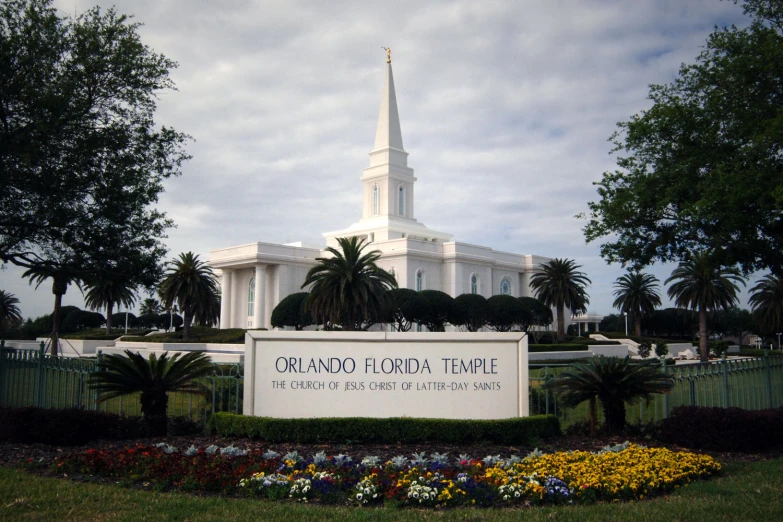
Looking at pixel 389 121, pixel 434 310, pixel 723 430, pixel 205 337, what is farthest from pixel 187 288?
pixel 723 430

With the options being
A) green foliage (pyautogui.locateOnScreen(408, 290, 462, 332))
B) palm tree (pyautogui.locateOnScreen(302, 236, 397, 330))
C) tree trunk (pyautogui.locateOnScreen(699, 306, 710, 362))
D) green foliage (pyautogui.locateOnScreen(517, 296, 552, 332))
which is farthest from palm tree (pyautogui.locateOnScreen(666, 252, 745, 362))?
palm tree (pyautogui.locateOnScreen(302, 236, 397, 330))

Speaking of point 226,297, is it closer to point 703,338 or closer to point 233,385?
point 703,338

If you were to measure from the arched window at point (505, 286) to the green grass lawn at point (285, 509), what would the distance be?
4439cm

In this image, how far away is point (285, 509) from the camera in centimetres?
604

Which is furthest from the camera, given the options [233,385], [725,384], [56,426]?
[233,385]

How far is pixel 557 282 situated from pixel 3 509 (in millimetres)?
40074

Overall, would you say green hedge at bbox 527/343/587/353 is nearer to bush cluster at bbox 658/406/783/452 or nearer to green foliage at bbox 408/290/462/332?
green foliage at bbox 408/290/462/332

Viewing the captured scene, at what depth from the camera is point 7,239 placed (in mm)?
12438

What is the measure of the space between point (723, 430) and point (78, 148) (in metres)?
11.6

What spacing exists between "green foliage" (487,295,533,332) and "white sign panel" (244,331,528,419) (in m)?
29.8

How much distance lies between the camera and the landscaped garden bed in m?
6.46

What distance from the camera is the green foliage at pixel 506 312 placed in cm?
3919

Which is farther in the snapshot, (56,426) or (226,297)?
(226,297)

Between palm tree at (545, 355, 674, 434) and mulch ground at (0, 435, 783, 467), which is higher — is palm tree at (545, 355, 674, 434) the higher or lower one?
the higher one
